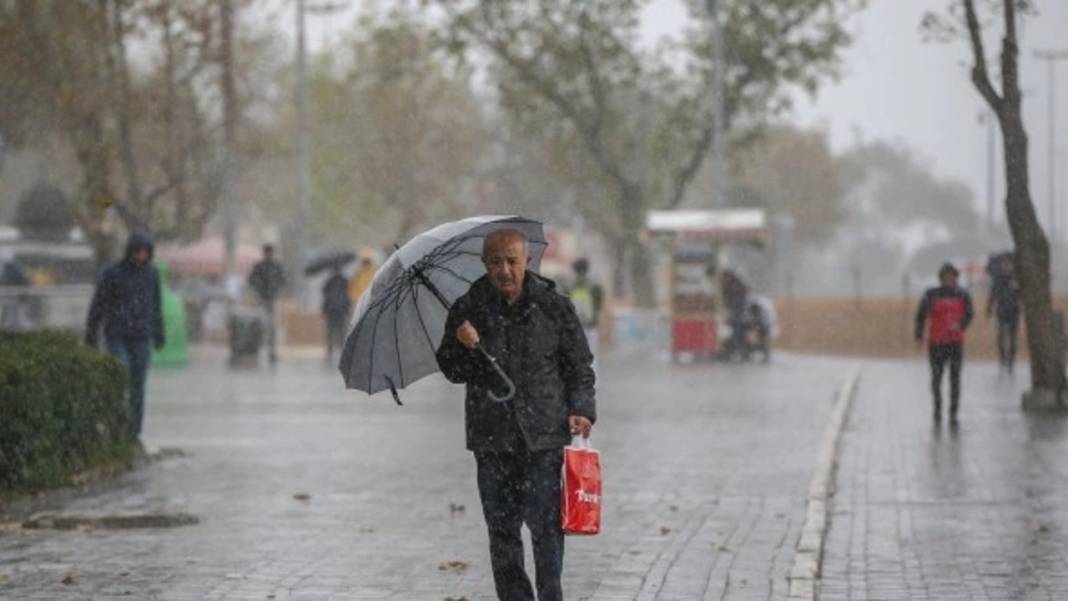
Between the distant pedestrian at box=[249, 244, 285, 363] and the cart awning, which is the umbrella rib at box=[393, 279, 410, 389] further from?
the cart awning

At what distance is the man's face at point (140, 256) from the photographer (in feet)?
66.7

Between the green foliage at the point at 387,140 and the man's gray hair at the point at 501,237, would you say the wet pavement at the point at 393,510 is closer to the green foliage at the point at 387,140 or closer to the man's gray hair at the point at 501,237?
the man's gray hair at the point at 501,237

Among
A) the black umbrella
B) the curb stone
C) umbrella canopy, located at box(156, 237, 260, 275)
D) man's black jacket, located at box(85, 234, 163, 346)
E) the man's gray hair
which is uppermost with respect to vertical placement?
umbrella canopy, located at box(156, 237, 260, 275)

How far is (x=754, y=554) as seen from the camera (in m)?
12.9

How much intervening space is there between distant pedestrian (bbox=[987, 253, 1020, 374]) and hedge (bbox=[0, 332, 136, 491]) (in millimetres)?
18255

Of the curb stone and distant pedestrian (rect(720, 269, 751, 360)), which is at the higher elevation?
distant pedestrian (rect(720, 269, 751, 360))

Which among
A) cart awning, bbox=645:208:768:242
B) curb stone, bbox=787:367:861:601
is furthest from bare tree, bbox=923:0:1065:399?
cart awning, bbox=645:208:768:242

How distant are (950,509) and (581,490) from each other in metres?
6.27

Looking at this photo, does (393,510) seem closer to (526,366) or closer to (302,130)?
(526,366)

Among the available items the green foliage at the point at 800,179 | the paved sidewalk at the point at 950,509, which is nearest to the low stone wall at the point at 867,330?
the paved sidewalk at the point at 950,509

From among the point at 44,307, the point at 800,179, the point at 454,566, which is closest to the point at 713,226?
the point at 44,307

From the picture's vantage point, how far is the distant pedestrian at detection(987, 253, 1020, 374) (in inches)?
1357

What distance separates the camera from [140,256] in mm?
20375

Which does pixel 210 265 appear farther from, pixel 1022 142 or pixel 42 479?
pixel 42 479
